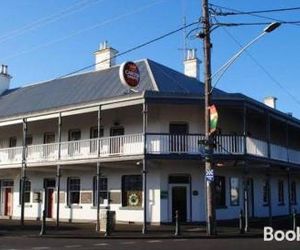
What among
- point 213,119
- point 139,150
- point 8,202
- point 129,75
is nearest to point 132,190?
point 139,150

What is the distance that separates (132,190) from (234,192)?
5.82 metres

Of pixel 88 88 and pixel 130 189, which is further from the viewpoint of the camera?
pixel 88 88

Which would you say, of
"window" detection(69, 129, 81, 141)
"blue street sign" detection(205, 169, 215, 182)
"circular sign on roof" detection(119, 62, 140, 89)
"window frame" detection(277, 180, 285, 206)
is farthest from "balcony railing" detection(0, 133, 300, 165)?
"window frame" detection(277, 180, 285, 206)

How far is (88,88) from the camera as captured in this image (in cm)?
3222

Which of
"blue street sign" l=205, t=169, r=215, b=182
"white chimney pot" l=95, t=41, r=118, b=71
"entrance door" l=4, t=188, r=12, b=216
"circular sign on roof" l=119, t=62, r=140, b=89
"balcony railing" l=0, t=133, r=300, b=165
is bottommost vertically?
"entrance door" l=4, t=188, r=12, b=216

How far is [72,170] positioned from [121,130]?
4.38 metres

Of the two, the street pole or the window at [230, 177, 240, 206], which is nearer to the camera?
the street pole

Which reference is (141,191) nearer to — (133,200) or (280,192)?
(133,200)

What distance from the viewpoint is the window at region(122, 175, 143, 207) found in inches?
1104

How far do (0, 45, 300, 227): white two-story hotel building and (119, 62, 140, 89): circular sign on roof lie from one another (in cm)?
56

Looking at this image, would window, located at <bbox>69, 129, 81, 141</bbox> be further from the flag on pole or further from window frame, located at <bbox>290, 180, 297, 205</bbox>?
window frame, located at <bbox>290, 180, 297, 205</bbox>

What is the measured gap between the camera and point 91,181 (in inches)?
1192

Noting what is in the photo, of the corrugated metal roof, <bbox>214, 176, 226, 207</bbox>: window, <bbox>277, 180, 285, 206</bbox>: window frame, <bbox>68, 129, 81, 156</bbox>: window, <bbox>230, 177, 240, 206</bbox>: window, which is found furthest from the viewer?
<bbox>277, 180, 285, 206</bbox>: window frame

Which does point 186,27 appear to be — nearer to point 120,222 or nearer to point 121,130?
point 121,130
